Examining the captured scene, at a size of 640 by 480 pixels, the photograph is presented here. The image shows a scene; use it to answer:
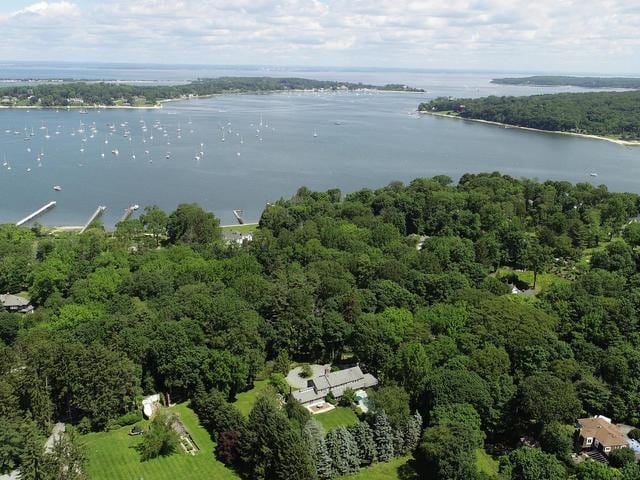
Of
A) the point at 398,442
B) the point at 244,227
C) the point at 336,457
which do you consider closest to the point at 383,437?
the point at 398,442

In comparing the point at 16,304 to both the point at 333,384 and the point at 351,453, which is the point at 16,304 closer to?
the point at 333,384

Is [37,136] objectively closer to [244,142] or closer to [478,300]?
[244,142]

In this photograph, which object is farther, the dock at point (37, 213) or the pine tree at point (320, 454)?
the dock at point (37, 213)

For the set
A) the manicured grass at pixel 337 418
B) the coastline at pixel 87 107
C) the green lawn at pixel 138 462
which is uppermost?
the coastline at pixel 87 107

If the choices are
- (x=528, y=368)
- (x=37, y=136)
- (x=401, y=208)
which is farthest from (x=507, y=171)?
(x=37, y=136)

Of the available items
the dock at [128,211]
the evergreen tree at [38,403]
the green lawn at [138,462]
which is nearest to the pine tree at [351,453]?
the green lawn at [138,462]

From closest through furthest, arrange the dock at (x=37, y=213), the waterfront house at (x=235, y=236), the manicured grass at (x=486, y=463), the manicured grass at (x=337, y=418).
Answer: the manicured grass at (x=486, y=463)
the manicured grass at (x=337, y=418)
the waterfront house at (x=235, y=236)
the dock at (x=37, y=213)

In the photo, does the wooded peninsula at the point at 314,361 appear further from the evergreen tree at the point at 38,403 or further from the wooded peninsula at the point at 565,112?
the wooded peninsula at the point at 565,112

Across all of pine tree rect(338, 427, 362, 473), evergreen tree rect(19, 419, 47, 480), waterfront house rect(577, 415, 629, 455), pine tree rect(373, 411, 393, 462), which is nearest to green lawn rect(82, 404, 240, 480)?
evergreen tree rect(19, 419, 47, 480)
